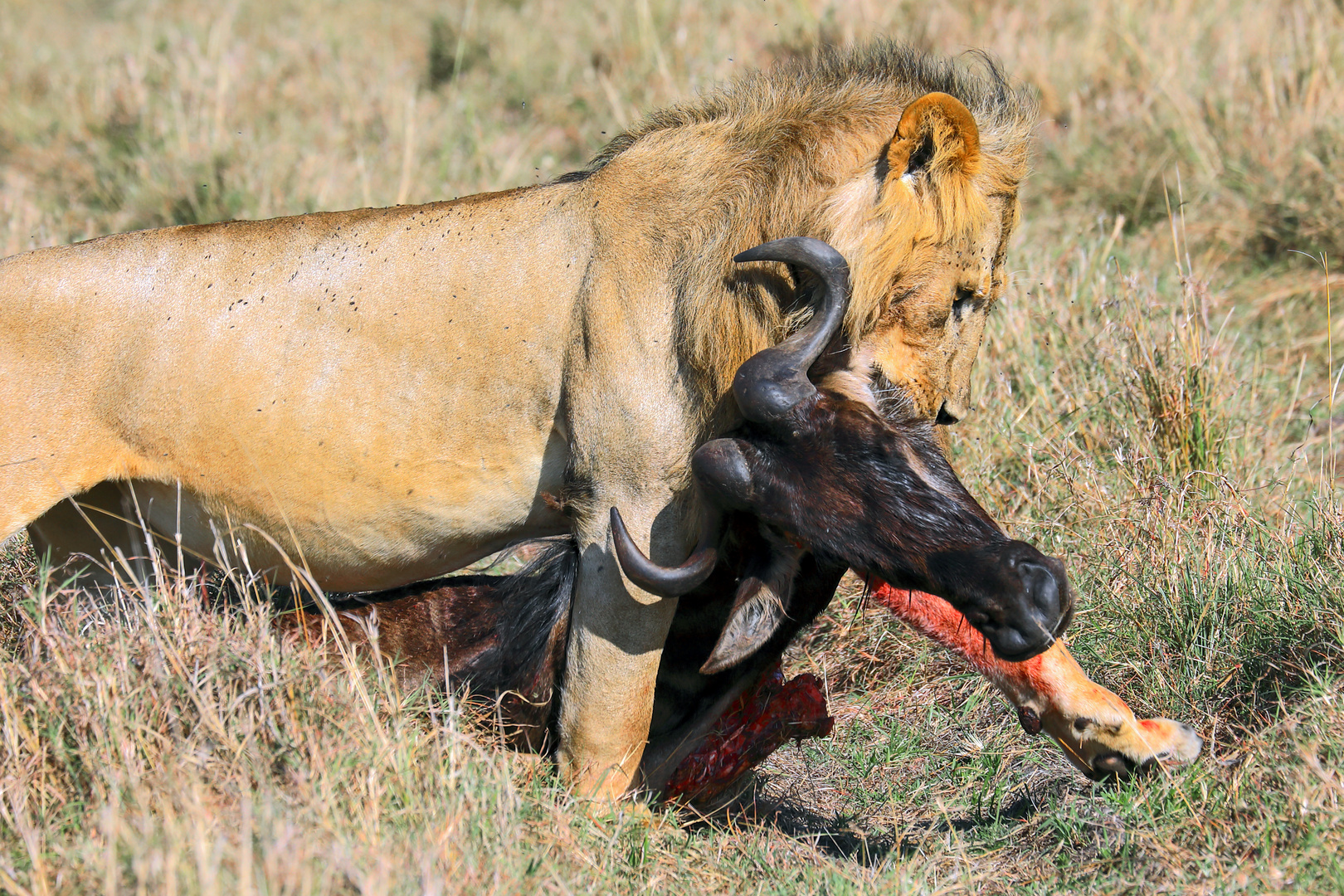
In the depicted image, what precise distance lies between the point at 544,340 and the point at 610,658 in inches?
32.6

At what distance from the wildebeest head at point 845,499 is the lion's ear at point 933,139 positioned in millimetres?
342

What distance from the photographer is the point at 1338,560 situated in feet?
11.7

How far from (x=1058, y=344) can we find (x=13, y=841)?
14.2 ft

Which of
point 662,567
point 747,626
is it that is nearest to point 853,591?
point 747,626

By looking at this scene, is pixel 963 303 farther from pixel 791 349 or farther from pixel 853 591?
pixel 853 591

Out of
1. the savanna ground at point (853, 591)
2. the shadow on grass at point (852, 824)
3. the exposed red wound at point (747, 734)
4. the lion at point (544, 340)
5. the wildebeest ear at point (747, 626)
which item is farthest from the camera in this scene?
the exposed red wound at point (747, 734)

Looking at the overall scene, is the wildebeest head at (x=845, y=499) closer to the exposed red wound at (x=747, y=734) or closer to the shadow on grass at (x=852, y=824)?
the exposed red wound at (x=747, y=734)

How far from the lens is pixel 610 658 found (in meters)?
3.17

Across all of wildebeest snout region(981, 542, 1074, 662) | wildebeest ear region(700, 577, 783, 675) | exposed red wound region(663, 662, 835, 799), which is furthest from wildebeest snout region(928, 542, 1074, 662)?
exposed red wound region(663, 662, 835, 799)

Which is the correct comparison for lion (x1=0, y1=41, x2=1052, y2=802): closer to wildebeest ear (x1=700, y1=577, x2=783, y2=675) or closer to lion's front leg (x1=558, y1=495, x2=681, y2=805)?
lion's front leg (x1=558, y1=495, x2=681, y2=805)

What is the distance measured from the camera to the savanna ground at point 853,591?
9.11ft

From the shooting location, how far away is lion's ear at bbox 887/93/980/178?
9.69ft

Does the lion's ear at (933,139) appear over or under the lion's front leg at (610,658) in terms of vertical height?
over

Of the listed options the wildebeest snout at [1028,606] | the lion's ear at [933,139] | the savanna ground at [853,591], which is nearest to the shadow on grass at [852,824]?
the savanna ground at [853,591]
